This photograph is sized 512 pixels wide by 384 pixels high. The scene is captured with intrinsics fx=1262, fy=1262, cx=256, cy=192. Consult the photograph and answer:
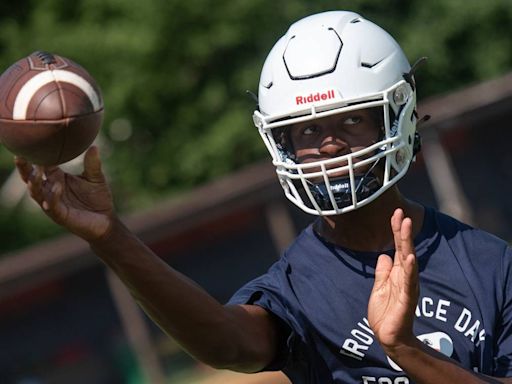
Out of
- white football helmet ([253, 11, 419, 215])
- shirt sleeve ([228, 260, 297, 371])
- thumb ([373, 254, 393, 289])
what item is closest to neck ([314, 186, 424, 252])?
white football helmet ([253, 11, 419, 215])

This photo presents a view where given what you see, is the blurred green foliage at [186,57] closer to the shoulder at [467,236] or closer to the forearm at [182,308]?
the shoulder at [467,236]

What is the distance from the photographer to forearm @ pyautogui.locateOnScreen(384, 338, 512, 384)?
3.77m

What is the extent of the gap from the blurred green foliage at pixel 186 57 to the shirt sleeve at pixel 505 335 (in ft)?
49.2

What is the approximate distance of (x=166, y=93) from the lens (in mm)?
19781

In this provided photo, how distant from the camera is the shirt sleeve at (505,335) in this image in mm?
4219

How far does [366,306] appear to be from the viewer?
4273 mm

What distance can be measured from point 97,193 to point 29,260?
12682 millimetres

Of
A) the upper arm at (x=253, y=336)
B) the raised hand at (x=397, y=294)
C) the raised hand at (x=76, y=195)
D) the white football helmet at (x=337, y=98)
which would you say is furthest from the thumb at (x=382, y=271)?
the raised hand at (x=76, y=195)

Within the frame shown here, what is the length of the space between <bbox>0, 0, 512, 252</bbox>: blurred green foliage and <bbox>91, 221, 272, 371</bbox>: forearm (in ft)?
49.6

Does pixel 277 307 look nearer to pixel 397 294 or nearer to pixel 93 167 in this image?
pixel 397 294

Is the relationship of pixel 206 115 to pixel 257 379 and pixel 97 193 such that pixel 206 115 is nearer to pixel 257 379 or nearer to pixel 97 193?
pixel 257 379

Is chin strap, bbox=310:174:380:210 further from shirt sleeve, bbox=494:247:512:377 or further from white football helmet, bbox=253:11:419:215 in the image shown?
shirt sleeve, bbox=494:247:512:377

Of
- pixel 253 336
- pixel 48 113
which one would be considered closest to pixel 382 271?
pixel 253 336

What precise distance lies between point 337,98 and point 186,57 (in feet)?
51.3
